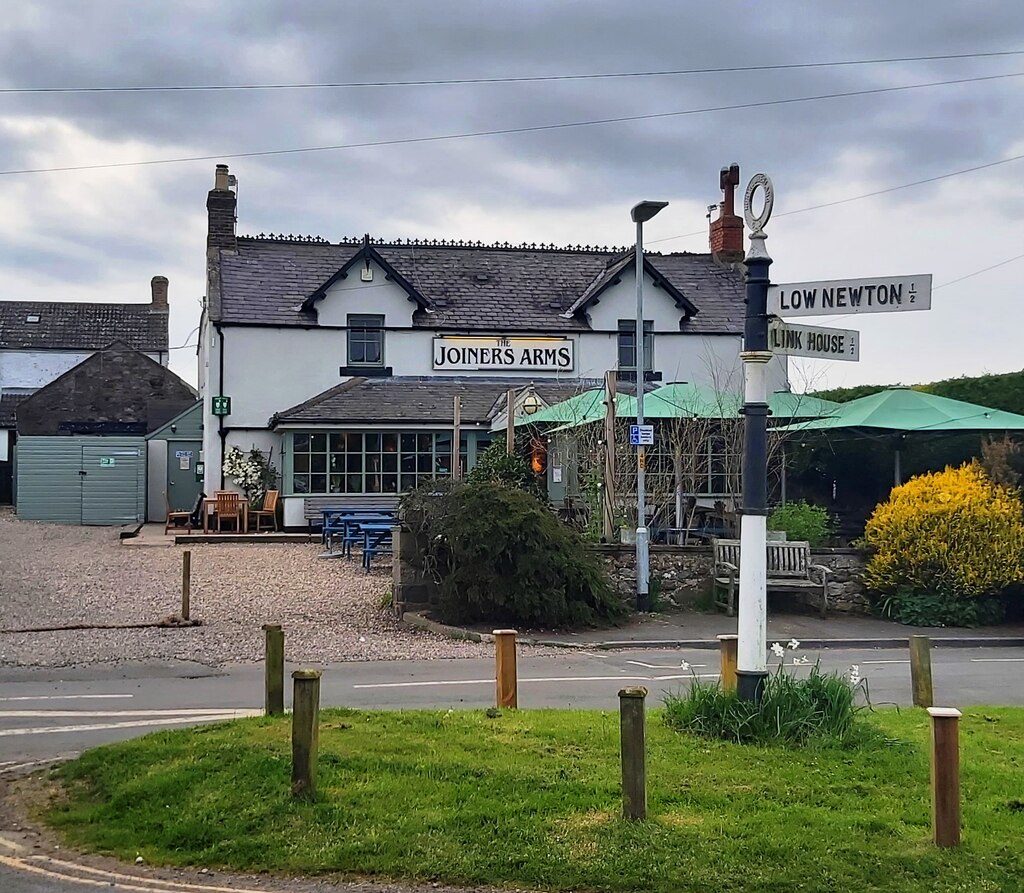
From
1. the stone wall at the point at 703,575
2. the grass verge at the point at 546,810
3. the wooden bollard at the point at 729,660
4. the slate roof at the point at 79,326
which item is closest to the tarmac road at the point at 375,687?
the grass verge at the point at 546,810

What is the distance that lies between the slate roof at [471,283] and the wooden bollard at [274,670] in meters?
23.6

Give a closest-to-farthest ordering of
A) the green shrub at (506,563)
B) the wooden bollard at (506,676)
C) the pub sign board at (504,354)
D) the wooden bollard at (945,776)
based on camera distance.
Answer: the wooden bollard at (945,776)
the wooden bollard at (506,676)
the green shrub at (506,563)
the pub sign board at (504,354)

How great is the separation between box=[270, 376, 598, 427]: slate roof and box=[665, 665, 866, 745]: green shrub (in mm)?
20515

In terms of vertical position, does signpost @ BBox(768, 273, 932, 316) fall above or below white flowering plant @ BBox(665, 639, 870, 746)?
above

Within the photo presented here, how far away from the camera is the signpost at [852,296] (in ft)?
24.4

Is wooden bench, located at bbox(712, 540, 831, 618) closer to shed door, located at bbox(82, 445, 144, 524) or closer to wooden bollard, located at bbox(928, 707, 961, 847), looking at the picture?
wooden bollard, located at bbox(928, 707, 961, 847)

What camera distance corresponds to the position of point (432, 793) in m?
6.68

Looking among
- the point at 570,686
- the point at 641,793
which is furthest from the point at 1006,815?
the point at 570,686

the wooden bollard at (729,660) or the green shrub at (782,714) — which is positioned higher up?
the wooden bollard at (729,660)

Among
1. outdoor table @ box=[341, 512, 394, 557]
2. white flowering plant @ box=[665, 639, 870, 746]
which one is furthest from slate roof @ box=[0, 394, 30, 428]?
white flowering plant @ box=[665, 639, 870, 746]

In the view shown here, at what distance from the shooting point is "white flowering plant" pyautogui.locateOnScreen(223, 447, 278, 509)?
30359 millimetres

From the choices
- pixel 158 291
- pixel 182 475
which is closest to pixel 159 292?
pixel 158 291

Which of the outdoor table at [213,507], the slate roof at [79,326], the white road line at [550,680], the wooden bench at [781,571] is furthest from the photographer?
the slate roof at [79,326]

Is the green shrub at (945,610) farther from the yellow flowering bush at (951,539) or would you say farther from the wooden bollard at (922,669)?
the wooden bollard at (922,669)
